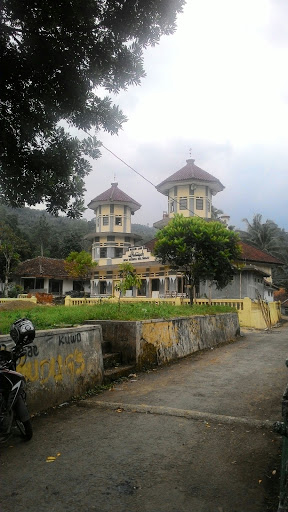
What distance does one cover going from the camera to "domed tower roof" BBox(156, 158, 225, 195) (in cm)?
3850

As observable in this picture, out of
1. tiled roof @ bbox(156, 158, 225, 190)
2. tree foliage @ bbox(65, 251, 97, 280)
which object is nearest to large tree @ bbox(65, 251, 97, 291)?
tree foliage @ bbox(65, 251, 97, 280)

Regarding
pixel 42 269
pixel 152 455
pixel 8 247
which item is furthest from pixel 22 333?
pixel 42 269

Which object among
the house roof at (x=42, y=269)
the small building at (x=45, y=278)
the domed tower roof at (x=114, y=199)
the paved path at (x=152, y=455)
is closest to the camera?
the paved path at (x=152, y=455)

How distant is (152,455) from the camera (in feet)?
11.8

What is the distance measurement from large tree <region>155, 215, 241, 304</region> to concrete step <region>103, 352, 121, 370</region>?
950cm

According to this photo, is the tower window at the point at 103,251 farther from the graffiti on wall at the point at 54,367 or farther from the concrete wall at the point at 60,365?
the graffiti on wall at the point at 54,367

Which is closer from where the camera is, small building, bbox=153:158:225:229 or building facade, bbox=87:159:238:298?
building facade, bbox=87:159:238:298

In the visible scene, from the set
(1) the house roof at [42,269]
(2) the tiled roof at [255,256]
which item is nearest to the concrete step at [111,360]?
(2) the tiled roof at [255,256]

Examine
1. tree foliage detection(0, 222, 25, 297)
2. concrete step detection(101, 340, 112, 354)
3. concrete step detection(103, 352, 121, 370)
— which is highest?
tree foliage detection(0, 222, 25, 297)

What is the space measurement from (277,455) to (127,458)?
4.45 ft

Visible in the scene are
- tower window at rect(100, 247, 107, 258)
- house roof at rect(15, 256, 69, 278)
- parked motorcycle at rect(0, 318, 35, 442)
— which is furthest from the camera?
house roof at rect(15, 256, 69, 278)

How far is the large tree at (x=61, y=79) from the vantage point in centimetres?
518

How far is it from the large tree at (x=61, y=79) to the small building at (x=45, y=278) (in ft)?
136

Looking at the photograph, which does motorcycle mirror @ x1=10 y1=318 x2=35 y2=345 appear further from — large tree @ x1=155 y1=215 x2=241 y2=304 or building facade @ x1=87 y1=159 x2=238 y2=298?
building facade @ x1=87 y1=159 x2=238 y2=298
